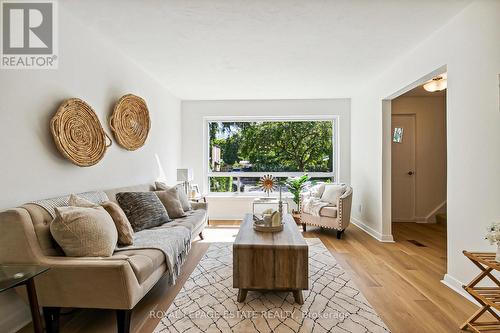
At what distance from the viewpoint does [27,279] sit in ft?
4.97

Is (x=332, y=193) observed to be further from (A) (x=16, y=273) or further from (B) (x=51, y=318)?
(A) (x=16, y=273)

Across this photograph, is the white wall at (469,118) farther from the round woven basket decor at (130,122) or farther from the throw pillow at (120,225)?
the round woven basket decor at (130,122)

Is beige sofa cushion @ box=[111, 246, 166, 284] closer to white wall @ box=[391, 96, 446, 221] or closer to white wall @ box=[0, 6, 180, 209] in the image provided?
white wall @ box=[0, 6, 180, 209]

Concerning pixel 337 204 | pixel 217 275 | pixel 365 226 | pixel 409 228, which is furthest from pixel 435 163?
pixel 217 275

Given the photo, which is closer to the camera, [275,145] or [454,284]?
[454,284]

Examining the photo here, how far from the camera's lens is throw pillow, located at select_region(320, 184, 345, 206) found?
469cm

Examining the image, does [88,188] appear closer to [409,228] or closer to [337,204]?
[337,204]

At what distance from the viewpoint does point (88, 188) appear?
2773 mm

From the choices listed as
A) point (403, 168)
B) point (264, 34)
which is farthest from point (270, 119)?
point (264, 34)

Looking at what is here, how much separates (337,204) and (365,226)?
2.77 feet

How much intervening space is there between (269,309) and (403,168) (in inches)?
184

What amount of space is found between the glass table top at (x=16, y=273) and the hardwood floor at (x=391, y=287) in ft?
2.23

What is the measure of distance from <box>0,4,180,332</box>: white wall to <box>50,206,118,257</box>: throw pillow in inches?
16.4

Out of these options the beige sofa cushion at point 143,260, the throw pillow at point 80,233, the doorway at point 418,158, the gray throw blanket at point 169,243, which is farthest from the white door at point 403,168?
the throw pillow at point 80,233
